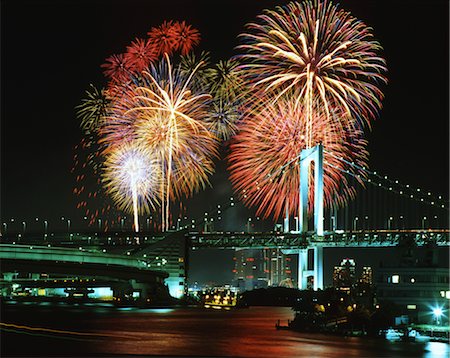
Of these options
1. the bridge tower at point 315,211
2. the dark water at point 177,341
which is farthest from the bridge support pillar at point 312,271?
the dark water at point 177,341

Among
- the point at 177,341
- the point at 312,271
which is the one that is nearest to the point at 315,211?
the point at 312,271

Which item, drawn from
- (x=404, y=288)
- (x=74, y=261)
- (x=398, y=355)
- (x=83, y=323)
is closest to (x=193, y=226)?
(x=74, y=261)

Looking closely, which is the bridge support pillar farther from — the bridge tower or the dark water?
the dark water

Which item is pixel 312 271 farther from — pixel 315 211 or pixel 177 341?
pixel 177 341

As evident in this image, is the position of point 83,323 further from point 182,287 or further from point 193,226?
point 193,226

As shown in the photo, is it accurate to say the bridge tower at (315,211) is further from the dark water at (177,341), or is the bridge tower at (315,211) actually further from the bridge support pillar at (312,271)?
the dark water at (177,341)

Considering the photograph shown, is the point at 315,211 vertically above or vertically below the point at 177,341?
above

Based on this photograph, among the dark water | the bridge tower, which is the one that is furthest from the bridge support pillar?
the dark water

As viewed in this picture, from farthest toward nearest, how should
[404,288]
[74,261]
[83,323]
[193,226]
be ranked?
1. [193,226]
2. [74,261]
3. [83,323]
4. [404,288]
